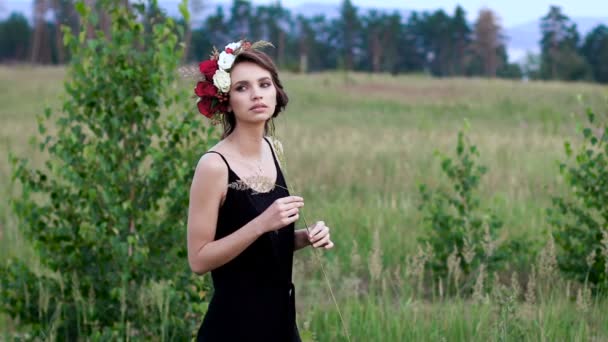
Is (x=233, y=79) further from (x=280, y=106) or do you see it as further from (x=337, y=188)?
(x=337, y=188)

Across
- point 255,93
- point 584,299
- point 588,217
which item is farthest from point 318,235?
point 588,217

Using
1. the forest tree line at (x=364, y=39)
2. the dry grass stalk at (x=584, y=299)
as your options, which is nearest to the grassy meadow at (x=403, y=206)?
the dry grass stalk at (x=584, y=299)

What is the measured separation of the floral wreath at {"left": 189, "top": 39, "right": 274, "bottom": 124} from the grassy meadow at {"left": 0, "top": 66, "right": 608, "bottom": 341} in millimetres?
418

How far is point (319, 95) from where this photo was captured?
29125 mm

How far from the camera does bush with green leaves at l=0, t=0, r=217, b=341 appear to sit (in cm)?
483

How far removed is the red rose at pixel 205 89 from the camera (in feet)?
10.0

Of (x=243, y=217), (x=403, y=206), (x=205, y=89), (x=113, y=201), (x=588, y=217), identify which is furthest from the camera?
(x=403, y=206)

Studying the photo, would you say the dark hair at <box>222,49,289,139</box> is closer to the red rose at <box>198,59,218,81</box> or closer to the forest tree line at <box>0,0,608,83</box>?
the red rose at <box>198,59,218,81</box>

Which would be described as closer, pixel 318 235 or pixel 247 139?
pixel 318 235

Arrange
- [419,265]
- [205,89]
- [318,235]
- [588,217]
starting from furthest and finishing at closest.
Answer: [588,217] < [419,265] < [205,89] < [318,235]

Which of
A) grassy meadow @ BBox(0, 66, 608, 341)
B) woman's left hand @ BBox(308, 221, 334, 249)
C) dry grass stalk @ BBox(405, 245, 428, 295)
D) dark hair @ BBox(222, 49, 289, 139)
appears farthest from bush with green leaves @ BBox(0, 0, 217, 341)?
woman's left hand @ BBox(308, 221, 334, 249)

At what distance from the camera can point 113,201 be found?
4.81 m

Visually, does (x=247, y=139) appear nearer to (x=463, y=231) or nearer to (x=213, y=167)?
(x=213, y=167)

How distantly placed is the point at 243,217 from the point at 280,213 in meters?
0.27
